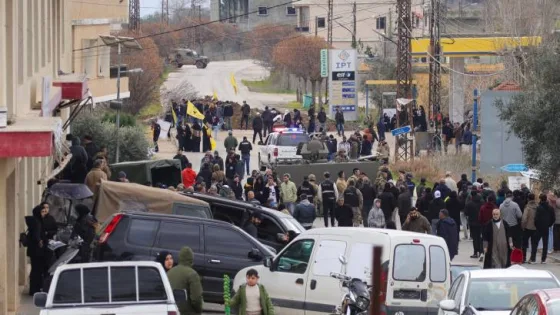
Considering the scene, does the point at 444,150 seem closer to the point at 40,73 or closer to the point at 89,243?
the point at 40,73

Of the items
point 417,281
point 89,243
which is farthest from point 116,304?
point 89,243

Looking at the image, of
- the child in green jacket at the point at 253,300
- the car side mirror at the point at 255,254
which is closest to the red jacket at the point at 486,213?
the car side mirror at the point at 255,254

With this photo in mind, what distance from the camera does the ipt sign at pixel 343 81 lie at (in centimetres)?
6688

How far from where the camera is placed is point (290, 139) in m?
45.1

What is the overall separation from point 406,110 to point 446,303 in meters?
35.9

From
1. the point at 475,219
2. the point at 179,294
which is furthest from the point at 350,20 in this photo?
the point at 179,294

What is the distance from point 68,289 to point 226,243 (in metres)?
5.79

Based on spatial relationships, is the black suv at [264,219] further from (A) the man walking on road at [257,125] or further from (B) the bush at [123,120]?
(A) the man walking on road at [257,125]

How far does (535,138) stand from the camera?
2772 cm

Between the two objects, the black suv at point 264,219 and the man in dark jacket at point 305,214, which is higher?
the black suv at point 264,219

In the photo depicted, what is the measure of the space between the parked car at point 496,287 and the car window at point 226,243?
189 inches

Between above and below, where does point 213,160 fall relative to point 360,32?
below

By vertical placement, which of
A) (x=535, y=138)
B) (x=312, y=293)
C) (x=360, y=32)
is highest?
(x=360, y=32)

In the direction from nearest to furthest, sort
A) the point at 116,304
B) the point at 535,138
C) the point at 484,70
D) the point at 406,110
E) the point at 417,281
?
the point at 116,304
the point at 417,281
the point at 535,138
the point at 406,110
the point at 484,70
